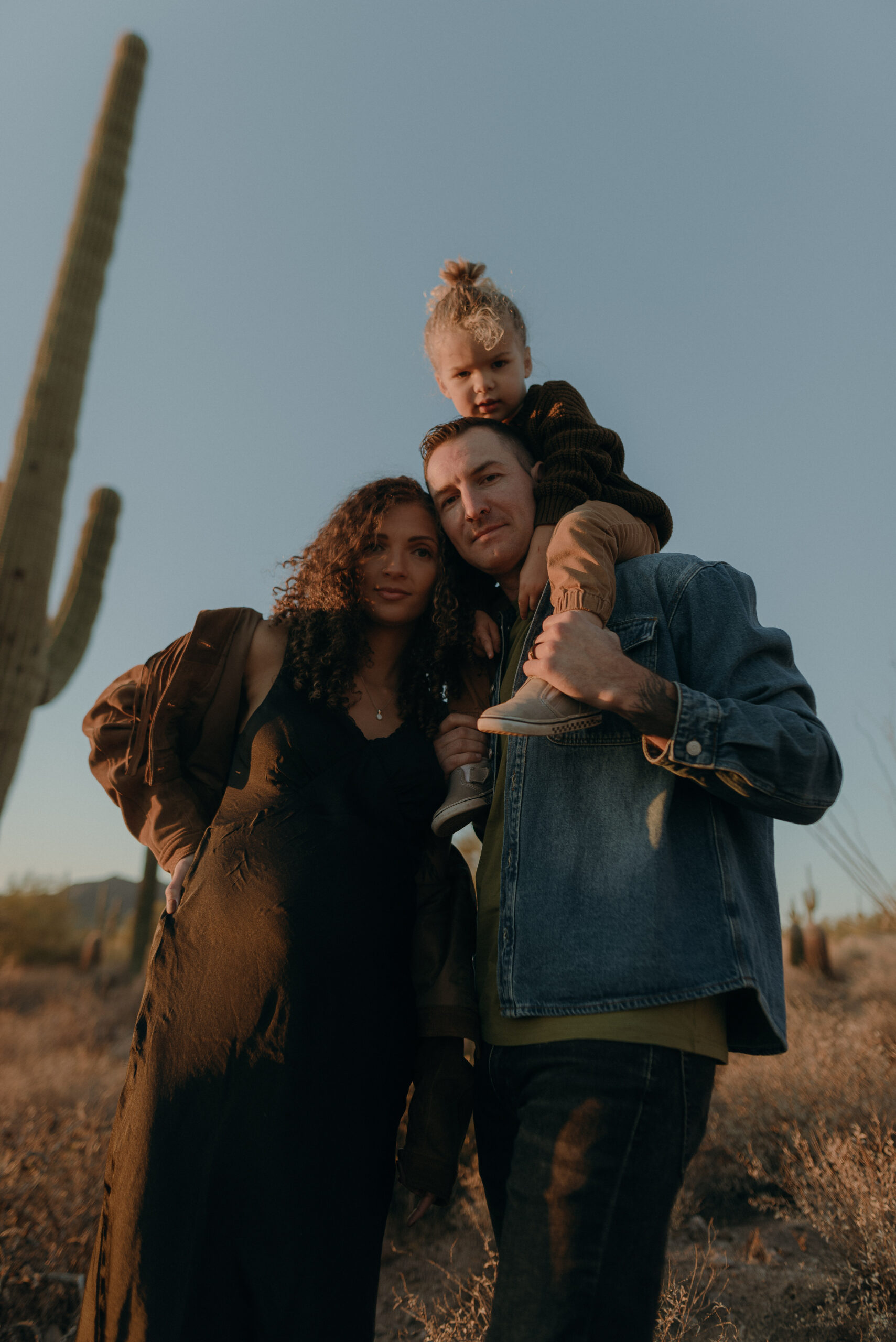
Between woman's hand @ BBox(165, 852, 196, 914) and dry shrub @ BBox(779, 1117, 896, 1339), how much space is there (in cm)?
301

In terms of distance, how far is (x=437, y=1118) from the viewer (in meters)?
2.09

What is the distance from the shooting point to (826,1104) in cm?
517

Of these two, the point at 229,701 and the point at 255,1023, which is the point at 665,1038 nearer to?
the point at 255,1023

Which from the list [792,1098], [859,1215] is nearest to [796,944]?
[792,1098]

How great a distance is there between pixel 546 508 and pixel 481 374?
134 cm

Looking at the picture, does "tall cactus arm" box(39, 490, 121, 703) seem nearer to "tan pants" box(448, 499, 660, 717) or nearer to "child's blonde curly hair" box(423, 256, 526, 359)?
"child's blonde curly hair" box(423, 256, 526, 359)

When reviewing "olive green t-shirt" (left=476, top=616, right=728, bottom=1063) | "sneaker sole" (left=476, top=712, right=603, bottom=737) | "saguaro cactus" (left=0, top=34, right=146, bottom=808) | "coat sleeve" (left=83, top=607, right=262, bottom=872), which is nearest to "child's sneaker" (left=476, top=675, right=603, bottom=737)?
"sneaker sole" (left=476, top=712, right=603, bottom=737)


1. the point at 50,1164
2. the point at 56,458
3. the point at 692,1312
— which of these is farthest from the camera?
the point at 56,458

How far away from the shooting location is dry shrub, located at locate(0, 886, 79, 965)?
1814 cm

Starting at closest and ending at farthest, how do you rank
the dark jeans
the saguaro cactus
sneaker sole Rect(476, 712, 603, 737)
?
the dark jeans → sneaker sole Rect(476, 712, 603, 737) → the saguaro cactus

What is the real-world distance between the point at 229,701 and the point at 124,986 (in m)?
14.7

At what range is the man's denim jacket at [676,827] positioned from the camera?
1.73 meters

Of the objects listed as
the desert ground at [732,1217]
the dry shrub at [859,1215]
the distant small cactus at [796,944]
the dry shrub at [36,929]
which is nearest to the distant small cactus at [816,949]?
the distant small cactus at [796,944]

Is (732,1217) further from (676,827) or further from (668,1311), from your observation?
(676,827)
